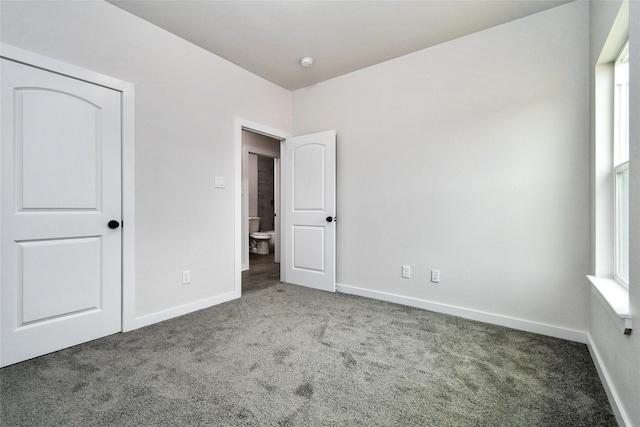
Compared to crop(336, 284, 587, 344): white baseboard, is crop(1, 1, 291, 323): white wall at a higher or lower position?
higher

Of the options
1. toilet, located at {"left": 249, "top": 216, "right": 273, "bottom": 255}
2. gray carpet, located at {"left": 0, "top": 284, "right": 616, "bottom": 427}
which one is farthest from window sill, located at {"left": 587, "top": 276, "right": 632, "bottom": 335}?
toilet, located at {"left": 249, "top": 216, "right": 273, "bottom": 255}

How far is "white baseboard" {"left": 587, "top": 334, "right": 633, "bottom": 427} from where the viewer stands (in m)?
1.30

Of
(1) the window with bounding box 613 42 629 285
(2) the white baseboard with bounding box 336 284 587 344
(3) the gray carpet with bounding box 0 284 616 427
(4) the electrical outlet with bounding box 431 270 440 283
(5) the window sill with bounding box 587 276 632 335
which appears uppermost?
(1) the window with bounding box 613 42 629 285

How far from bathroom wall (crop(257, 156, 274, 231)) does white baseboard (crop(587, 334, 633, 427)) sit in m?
6.44

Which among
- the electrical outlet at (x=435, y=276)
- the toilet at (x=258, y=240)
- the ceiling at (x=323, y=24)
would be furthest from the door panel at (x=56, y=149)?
the toilet at (x=258, y=240)

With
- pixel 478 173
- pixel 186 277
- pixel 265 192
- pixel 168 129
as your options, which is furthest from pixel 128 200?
pixel 265 192

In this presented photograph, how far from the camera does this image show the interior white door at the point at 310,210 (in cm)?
349

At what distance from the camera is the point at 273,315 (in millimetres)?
2705

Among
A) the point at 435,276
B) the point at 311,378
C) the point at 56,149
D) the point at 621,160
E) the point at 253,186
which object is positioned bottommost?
the point at 311,378

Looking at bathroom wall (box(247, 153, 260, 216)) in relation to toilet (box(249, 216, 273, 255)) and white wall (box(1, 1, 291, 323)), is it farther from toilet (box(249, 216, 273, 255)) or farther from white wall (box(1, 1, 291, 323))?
white wall (box(1, 1, 291, 323))

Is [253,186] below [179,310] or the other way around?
the other way around

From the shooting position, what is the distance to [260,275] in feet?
14.2

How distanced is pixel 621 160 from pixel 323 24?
235cm

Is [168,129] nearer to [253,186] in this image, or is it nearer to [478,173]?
[478,173]
